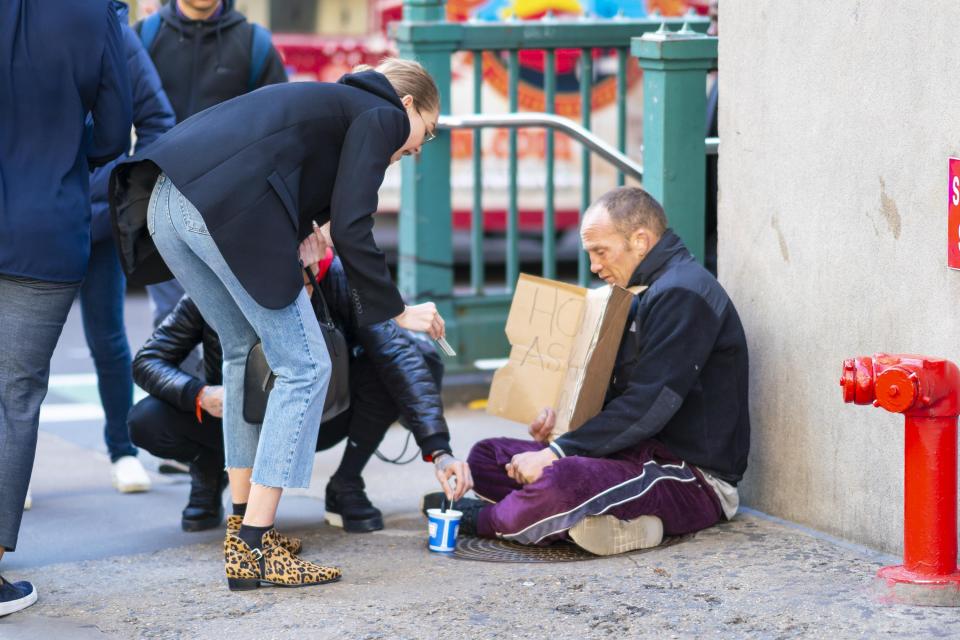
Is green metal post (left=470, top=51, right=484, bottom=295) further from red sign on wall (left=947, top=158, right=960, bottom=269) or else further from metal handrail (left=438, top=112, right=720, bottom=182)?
red sign on wall (left=947, top=158, right=960, bottom=269)

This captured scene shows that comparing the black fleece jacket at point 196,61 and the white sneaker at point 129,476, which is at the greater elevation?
the black fleece jacket at point 196,61

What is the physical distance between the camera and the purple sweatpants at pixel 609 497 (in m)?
4.08

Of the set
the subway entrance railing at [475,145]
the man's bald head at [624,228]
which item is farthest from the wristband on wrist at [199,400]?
the subway entrance railing at [475,145]

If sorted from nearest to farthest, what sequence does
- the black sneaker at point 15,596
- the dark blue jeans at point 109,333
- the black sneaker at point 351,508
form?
the black sneaker at point 15,596 < the black sneaker at point 351,508 < the dark blue jeans at point 109,333

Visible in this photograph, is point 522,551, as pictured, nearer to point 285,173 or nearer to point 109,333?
point 285,173

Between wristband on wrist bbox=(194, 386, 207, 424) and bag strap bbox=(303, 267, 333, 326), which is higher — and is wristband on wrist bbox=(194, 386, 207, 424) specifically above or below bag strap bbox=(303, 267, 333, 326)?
below

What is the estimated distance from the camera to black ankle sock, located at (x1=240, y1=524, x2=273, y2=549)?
153 inches

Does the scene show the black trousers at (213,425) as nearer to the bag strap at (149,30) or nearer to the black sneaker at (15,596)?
the black sneaker at (15,596)

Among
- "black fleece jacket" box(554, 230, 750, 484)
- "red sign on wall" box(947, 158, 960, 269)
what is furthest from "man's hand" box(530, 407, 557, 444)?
"red sign on wall" box(947, 158, 960, 269)

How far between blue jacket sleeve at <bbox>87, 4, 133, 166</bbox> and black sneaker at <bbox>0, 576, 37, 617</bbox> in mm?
1164

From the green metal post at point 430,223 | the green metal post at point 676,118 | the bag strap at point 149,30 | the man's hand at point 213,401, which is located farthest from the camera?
the green metal post at point 430,223

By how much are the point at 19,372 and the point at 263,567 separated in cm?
82

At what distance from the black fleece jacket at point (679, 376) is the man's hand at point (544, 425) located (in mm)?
161

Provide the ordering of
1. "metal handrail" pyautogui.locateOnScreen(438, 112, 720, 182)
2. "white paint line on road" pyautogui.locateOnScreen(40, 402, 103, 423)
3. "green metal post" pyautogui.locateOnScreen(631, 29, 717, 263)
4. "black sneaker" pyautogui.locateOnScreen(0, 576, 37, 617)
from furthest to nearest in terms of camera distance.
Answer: "white paint line on road" pyautogui.locateOnScreen(40, 402, 103, 423)
"metal handrail" pyautogui.locateOnScreen(438, 112, 720, 182)
"green metal post" pyautogui.locateOnScreen(631, 29, 717, 263)
"black sneaker" pyautogui.locateOnScreen(0, 576, 37, 617)
